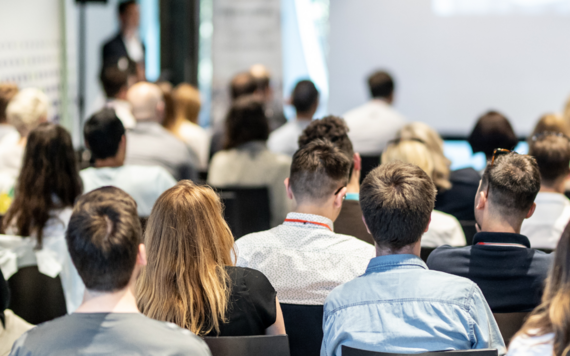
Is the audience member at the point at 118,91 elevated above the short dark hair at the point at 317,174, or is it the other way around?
the audience member at the point at 118,91

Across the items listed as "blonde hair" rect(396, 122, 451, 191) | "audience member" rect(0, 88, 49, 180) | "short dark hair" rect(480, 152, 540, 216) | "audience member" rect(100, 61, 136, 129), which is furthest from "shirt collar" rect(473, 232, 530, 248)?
"audience member" rect(100, 61, 136, 129)

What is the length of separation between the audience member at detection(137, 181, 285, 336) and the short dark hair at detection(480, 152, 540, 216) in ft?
2.77

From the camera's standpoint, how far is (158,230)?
5.94ft

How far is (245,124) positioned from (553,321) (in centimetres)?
299

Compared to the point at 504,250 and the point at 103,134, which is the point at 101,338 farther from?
the point at 103,134

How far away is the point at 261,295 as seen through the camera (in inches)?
68.9

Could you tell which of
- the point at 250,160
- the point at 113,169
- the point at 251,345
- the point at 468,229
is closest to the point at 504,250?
the point at 251,345

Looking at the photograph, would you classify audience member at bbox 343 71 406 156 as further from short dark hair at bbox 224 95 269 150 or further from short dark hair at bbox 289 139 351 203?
A: short dark hair at bbox 289 139 351 203

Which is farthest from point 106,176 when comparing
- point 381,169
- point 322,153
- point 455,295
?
point 455,295

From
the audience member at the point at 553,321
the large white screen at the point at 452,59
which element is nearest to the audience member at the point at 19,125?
the audience member at the point at 553,321

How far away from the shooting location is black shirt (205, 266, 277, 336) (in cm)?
173

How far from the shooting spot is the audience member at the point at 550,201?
2.84m

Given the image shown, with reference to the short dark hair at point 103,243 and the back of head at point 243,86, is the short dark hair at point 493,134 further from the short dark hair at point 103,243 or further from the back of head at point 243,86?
the short dark hair at point 103,243

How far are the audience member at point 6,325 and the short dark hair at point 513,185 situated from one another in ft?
5.34
